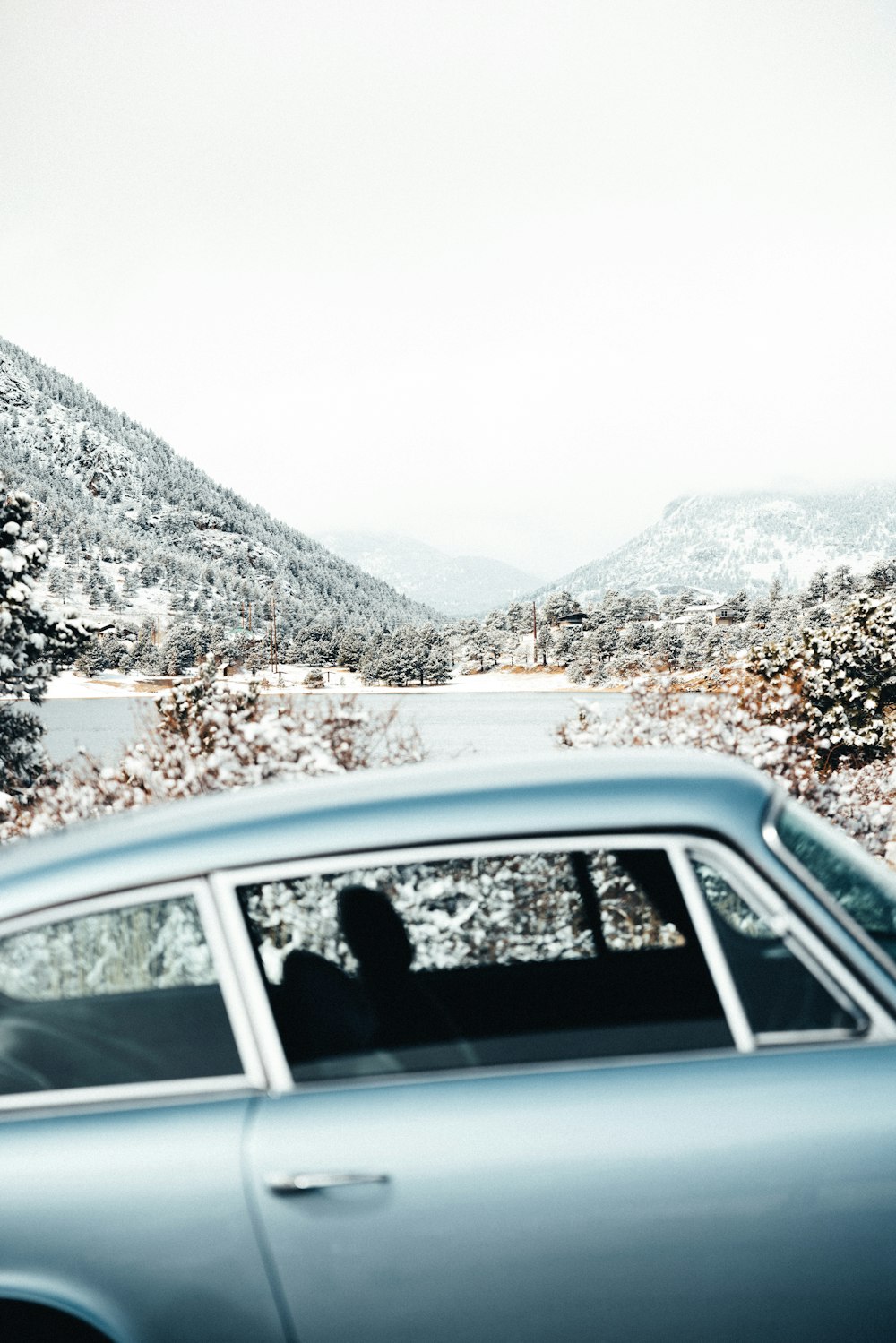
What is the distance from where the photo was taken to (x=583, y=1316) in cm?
169

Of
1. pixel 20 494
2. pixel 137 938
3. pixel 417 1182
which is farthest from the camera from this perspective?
pixel 20 494

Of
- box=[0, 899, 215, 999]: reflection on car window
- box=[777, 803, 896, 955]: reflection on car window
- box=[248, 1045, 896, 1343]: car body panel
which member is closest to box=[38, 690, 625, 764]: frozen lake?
box=[0, 899, 215, 999]: reflection on car window

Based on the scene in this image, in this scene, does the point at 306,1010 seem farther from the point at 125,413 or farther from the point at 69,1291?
the point at 125,413

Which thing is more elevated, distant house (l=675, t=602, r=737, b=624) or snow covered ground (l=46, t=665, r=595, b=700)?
distant house (l=675, t=602, r=737, b=624)

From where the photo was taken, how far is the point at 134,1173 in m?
1.73

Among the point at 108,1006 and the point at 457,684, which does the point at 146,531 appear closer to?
the point at 457,684

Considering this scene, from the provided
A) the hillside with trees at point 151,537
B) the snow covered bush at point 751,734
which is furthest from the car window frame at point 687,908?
the hillside with trees at point 151,537

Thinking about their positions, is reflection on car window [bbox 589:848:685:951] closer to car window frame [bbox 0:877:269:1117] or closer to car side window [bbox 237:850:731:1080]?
car side window [bbox 237:850:731:1080]

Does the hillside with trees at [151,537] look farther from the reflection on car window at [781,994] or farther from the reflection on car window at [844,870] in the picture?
the reflection on car window at [781,994]

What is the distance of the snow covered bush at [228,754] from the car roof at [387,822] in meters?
4.80

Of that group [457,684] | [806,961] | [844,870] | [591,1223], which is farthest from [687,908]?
[457,684]

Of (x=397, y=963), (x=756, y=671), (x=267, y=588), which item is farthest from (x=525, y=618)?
(x=397, y=963)

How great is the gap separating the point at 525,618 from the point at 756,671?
7944 centimetres

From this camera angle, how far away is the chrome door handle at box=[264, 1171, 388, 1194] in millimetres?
1660
